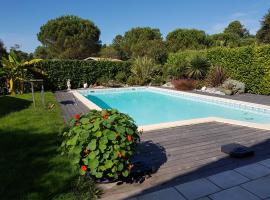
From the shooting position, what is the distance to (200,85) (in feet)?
54.8

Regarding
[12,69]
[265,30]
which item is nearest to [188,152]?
[12,69]

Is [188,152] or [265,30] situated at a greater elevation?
[265,30]

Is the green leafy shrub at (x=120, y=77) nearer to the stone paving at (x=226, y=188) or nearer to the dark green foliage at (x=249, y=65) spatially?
the dark green foliage at (x=249, y=65)

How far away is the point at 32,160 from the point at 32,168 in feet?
1.27

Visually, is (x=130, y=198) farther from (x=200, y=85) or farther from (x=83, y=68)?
(x=83, y=68)

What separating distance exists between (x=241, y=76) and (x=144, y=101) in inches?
239

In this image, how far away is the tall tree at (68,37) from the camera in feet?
137

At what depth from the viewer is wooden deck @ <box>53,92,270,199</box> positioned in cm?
382

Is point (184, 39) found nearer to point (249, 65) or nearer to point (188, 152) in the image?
point (249, 65)

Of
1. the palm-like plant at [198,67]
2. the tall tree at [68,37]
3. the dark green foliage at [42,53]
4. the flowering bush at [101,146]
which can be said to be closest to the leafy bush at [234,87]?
the palm-like plant at [198,67]

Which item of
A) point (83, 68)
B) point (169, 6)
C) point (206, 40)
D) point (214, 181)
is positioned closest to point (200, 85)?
point (83, 68)

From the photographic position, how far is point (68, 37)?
41.9 m

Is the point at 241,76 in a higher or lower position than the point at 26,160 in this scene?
higher

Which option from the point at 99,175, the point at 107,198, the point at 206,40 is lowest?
the point at 107,198
